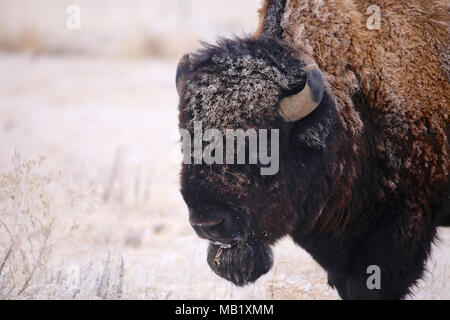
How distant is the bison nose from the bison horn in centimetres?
74

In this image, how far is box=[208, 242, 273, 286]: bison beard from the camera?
129 inches

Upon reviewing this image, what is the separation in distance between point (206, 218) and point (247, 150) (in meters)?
0.48

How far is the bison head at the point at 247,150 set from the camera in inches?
119

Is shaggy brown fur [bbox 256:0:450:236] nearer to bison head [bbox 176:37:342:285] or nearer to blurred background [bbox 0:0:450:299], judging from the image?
bison head [bbox 176:37:342:285]

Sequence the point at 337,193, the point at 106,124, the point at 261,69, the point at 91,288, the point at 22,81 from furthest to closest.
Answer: the point at 22,81, the point at 106,124, the point at 91,288, the point at 337,193, the point at 261,69

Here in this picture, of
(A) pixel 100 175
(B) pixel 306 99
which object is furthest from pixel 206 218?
(A) pixel 100 175

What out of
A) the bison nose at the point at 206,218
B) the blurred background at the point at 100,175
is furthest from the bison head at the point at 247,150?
the blurred background at the point at 100,175

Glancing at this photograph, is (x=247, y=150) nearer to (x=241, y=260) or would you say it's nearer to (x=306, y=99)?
(x=306, y=99)

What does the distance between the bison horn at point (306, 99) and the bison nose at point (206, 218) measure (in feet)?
2.42

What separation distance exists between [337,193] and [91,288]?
225cm

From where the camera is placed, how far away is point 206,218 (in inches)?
116

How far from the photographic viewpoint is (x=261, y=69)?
3.18 metres
